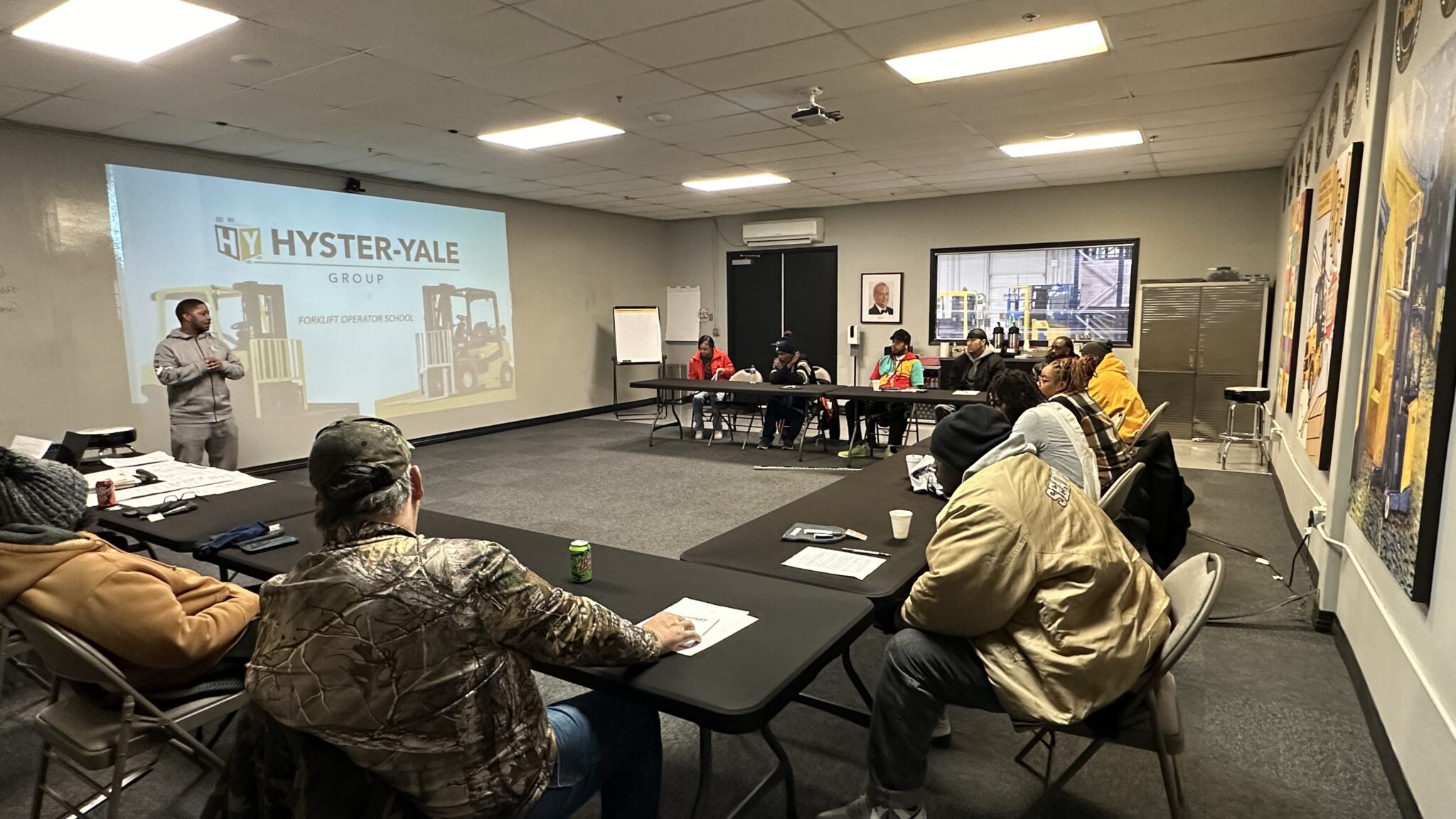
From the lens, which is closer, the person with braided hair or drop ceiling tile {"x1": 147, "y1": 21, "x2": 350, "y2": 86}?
the person with braided hair

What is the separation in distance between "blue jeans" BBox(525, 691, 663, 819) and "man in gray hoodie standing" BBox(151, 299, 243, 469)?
4867 mm

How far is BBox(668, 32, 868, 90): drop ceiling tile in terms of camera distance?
12.3 feet

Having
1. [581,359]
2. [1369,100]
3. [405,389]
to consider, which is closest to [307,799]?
[1369,100]

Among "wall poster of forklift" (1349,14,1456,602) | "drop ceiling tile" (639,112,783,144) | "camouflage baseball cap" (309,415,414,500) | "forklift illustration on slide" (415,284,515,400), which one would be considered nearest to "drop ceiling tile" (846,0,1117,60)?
"wall poster of forklift" (1349,14,1456,602)

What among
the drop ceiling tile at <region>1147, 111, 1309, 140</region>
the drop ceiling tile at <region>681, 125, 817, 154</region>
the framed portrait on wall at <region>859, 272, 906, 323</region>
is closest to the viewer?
the drop ceiling tile at <region>1147, 111, 1309, 140</region>

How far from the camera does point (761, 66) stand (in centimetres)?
405

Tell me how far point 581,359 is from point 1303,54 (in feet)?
25.3

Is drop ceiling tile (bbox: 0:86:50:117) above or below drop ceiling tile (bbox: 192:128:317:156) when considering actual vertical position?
below

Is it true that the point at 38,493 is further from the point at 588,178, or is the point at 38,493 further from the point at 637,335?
the point at 637,335

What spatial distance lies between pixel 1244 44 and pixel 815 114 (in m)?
2.22

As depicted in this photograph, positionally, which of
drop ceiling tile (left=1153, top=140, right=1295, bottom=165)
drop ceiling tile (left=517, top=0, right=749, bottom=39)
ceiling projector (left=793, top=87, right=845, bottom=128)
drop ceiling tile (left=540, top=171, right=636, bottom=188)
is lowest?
ceiling projector (left=793, top=87, right=845, bottom=128)

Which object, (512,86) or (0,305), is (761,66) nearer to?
(512,86)

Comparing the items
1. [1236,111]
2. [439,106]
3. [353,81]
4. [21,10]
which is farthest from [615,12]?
[1236,111]

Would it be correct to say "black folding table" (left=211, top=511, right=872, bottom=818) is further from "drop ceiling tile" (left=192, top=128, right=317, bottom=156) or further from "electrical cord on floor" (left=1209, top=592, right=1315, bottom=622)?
"drop ceiling tile" (left=192, top=128, right=317, bottom=156)
